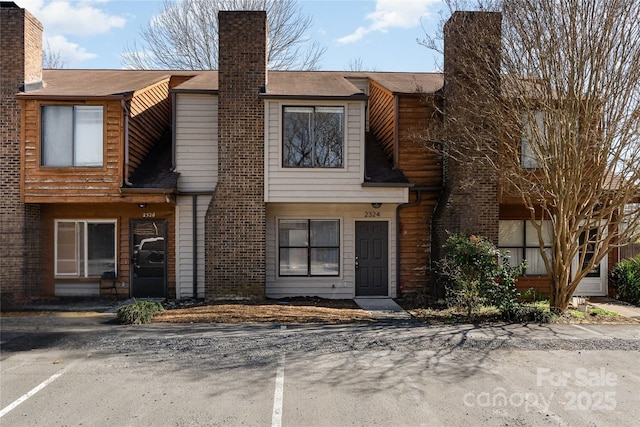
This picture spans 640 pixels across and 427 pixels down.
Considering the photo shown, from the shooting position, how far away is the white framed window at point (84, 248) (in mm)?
12219

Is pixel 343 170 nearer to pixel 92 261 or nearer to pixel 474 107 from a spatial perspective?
pixel 474 107

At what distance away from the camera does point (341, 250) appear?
12477 millimetres

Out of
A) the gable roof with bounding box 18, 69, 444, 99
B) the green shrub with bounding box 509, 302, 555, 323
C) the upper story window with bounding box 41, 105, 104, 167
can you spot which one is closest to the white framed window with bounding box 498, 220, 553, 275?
the green shrub with bounding box 509, 302, 555, 323

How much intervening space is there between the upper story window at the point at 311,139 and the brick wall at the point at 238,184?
0.71 metres

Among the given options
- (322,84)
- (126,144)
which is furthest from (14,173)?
(322,84)

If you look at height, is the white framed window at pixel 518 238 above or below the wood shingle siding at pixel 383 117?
below

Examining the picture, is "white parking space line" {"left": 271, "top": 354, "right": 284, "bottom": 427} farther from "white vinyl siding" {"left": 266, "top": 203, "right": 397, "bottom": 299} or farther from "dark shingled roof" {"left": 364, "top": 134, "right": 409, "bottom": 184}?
"dark shingled roof" {"left": 364, "top": 134, "right": 409, "bottom": 184}

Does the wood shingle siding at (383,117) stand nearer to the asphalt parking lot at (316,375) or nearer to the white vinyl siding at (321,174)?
the white vinyl siding at (321,174)

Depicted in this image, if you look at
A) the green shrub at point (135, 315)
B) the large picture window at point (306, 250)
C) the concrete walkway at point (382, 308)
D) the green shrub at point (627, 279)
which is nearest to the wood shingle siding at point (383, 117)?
the large picture window at point (306, 250)

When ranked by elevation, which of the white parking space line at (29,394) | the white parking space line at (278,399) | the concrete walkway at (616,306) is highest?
the white parking space line at (278,399)

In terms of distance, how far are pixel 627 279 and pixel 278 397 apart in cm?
1146

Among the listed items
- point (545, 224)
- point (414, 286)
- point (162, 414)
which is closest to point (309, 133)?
point (414, 286)

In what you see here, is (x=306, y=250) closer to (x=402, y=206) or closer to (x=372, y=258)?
(x=372, y=258)

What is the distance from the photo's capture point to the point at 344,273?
491 inches
